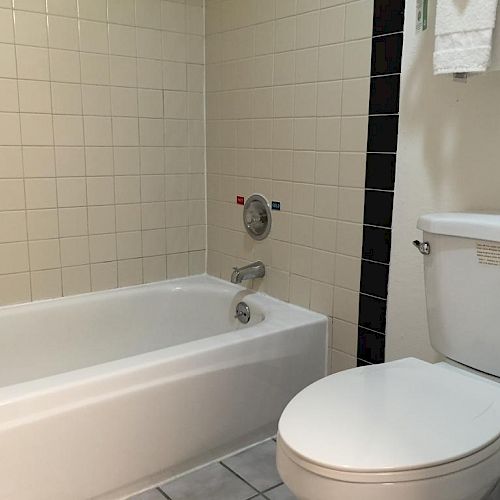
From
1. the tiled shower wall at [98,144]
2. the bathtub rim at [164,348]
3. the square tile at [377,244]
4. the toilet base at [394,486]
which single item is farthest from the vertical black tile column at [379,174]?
the tiled shower wall at [98,144]

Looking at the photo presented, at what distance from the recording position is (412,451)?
112 cm

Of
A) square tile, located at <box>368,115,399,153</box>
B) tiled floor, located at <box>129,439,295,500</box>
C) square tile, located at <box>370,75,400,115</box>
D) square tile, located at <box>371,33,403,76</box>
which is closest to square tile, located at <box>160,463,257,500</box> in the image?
tiled floor, located at <box>129,439,295,500</box>

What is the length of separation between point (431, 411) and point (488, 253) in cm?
41

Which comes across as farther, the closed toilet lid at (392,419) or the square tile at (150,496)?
the square tile at (150,496)

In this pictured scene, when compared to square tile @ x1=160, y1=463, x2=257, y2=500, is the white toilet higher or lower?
higher

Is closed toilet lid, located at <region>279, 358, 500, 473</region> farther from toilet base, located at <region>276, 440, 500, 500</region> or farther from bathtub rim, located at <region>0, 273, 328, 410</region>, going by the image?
bathtub rim, located at <region>0, 273, 328, 410</region>

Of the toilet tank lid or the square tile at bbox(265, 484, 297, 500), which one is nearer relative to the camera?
the toilet tank lid

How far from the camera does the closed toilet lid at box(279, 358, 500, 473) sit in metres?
1.11

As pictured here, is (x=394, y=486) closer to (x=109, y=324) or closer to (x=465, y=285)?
(x=465, y=285)

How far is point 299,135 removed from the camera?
2.08 metres

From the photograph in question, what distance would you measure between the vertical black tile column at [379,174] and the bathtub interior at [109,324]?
17.6 inches

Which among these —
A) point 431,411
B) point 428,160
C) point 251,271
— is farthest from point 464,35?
point 251,271

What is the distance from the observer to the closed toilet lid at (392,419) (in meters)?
1.11

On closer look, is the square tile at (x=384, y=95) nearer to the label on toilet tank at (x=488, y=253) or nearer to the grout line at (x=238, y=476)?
the label on toilet tank at (x=488, y=253)
